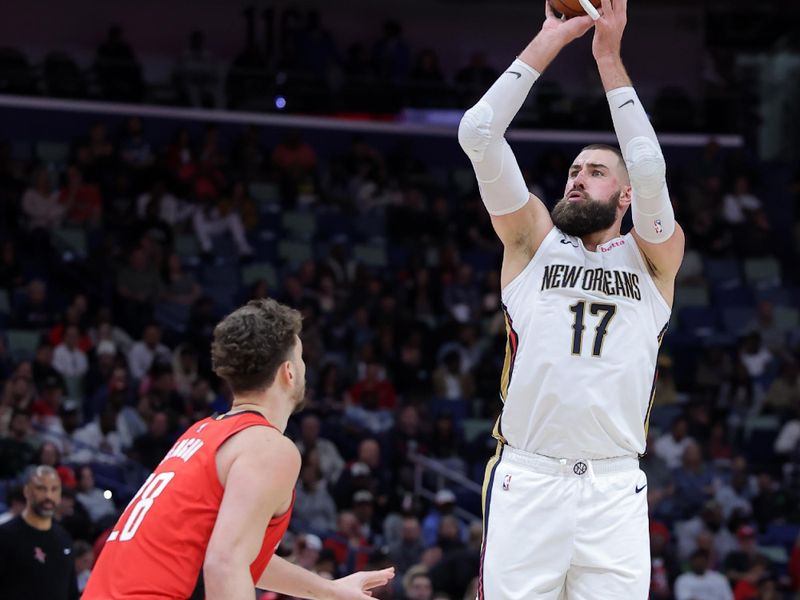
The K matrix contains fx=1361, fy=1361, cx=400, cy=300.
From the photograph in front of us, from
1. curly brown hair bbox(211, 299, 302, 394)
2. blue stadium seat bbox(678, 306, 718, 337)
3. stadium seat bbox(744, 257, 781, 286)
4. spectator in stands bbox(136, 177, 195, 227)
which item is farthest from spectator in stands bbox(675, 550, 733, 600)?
curly brown hair bbox(211, 299, 302, 394)

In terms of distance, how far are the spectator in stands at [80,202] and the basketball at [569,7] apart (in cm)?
1304

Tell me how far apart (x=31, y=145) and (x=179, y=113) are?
7.21 feet

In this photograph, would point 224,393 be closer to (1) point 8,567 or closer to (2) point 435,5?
(1) point 8,567

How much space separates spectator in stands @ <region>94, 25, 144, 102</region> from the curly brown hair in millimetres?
15664

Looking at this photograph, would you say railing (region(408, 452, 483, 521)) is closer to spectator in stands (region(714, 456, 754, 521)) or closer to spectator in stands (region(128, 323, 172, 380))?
spectator in stands (region(714, 456, 754, 521))

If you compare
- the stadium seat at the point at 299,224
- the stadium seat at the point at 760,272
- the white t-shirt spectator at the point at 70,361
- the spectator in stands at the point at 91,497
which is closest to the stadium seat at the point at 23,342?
the white t-shirt spectator at the point at 70,361

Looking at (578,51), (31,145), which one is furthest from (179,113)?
(578,51)

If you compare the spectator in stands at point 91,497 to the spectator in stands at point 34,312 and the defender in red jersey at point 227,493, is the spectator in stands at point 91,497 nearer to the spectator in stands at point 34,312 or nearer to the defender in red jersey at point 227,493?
the spectator in stands at point 34,312

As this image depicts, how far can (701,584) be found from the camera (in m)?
13.4

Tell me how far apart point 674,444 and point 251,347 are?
1236 centimetres

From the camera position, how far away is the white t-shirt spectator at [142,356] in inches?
600

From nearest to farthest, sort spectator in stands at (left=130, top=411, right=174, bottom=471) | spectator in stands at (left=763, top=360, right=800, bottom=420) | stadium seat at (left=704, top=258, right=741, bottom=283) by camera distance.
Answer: spectator in stands at (left=130, top=411, right=174, bottom=471), spectator in stands at (left=763, top=360, right=800, bottom=420), stadium seat at (left=704, top=258, right=741, bottom=283)

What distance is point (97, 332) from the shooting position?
15.4 meters

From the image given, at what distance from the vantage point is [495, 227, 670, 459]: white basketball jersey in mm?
5227
